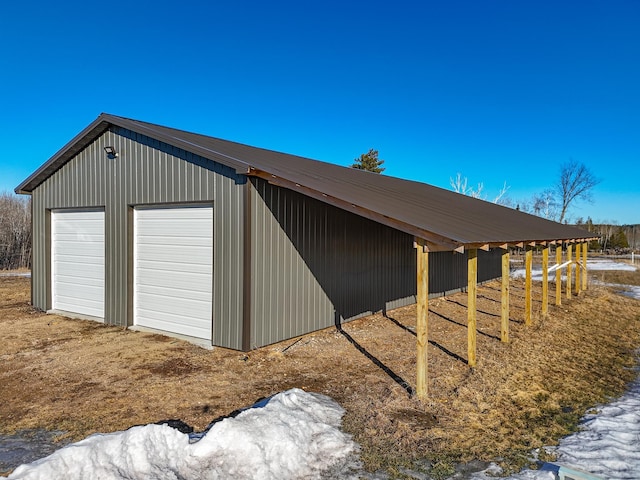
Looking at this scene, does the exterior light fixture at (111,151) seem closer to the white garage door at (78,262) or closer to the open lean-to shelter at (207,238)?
the open lean-to shelter at (207,238)

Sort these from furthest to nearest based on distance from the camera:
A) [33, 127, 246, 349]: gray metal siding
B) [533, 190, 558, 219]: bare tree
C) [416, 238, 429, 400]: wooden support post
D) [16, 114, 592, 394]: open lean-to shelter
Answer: [533, 190, 558, 219]: bare tree, [33, 127, 246, 349]: gray metal siding, [16, 114, 592, 394]: open lean-to shelter, [416, 238, 429, 400]: wooden support post

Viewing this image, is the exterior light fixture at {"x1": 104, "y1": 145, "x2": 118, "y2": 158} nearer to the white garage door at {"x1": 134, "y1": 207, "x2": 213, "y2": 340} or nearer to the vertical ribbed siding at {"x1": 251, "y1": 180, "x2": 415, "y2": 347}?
the white garage door at {"x1": 134, "y1": 207, "x2": 213, "y2": 340}

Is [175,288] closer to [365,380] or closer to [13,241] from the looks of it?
[365,380]

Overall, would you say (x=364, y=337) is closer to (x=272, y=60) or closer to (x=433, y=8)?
(x=433, y=8)

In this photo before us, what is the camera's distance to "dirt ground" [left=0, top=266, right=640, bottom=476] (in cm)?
398

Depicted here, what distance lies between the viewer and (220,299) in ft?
22.6

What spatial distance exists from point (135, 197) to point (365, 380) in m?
5.58

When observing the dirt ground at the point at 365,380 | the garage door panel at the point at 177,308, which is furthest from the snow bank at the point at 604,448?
the garage door panel at the point at 177,308

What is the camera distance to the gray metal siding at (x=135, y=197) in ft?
22.1

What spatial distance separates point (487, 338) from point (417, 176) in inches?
1310

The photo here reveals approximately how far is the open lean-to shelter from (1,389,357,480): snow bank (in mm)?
2129

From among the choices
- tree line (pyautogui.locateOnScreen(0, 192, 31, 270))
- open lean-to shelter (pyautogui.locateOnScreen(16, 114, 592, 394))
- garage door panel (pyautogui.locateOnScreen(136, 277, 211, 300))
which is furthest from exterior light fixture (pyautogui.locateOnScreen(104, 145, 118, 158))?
tree line (pyautogui.locateOnScreen(0, 192, 31, 270))

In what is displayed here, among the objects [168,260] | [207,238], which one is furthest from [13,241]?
[207,238]

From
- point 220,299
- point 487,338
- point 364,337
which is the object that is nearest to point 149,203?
point 220,299
